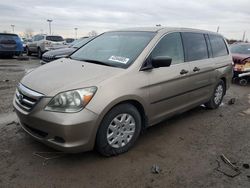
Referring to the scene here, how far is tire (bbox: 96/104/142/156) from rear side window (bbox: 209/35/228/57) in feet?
9.57

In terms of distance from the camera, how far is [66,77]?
356 centimetres

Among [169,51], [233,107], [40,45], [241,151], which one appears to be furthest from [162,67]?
[40,45]

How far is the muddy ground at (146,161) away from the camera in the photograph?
3.17 metres

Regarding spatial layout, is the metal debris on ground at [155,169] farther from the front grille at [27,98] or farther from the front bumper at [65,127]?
the front grille at [27,98]

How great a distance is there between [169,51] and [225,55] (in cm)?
239

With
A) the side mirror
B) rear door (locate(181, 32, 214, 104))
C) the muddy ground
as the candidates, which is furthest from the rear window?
the side mirror

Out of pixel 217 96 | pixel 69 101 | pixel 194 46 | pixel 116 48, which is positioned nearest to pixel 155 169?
pixel 69 101

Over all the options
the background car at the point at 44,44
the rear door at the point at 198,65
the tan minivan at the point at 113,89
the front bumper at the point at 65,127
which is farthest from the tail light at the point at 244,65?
the background car at the point at 44,44

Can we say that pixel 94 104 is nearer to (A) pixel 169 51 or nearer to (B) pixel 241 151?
(A) pixel 169 51

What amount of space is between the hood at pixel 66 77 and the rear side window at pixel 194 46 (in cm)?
174

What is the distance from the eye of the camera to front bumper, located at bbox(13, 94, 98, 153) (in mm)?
3125

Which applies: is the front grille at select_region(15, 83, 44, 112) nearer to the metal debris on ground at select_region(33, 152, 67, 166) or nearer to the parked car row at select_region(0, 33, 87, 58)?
the metal debris on ground at select_region(33, 152, 67, 166)

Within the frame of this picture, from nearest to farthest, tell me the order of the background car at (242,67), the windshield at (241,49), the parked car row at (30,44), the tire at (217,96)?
the tire at (217,96) < the background car at (242,67) < the windshield at (241,49) < the parked car row at (30,44)

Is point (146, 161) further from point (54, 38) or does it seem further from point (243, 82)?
point (54, 38)
